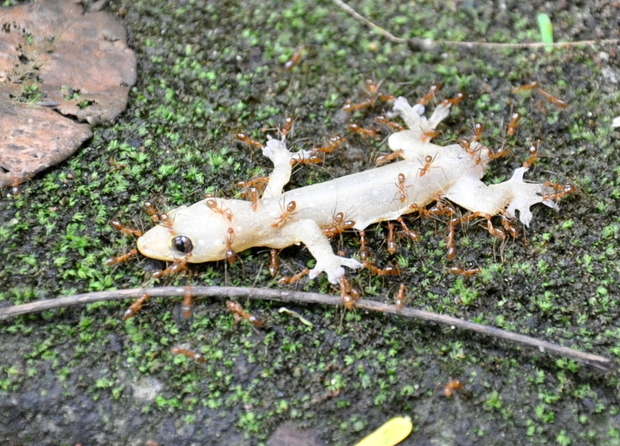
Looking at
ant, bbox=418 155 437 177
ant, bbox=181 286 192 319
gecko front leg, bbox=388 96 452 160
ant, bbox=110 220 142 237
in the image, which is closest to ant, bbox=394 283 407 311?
ant, bbox=418 155 437 177

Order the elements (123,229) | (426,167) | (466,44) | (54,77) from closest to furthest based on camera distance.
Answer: (123,229)
(426,167)
(54,77)
(466,44)

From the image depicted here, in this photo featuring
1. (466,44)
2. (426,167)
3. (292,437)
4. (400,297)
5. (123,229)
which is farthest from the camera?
(466,44)

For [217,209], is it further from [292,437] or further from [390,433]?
[390,433]

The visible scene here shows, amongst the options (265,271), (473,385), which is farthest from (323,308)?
(473,385)

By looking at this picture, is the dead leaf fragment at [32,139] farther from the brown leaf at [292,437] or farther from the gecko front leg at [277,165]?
the brown leaf at [292,437]

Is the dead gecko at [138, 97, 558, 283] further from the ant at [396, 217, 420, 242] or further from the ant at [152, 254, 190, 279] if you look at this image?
the ant at [396, 217, 420, 242]

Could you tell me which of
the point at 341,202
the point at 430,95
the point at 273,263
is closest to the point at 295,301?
the point at 273,263

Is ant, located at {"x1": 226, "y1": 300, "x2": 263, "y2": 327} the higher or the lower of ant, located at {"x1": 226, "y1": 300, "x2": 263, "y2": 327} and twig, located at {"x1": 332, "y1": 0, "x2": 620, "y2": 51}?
the lower
